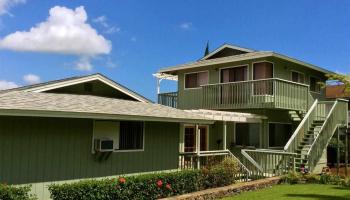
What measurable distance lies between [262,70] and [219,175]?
30.7 feet

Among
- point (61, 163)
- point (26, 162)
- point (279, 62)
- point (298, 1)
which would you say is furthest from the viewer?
point (279, 62)

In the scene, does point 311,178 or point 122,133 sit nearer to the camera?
point 122,133

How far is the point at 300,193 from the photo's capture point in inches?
524

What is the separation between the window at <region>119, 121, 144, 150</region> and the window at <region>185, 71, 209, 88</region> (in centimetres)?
1062

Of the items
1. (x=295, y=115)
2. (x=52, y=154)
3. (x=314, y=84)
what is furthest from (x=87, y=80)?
Answer: (x=314, y=84)

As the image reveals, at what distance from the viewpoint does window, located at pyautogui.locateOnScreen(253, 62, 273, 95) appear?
20375 millimetres

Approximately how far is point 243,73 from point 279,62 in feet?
6.85

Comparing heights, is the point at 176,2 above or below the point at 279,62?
above

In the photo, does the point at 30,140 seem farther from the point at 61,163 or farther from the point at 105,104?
the point at 105,104

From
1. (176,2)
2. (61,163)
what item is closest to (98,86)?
(61,163)

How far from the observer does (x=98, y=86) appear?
1652 centimetres

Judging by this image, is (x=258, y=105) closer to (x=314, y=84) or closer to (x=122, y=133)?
(x=314, y=84)

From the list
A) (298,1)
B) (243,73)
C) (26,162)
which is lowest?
(26,162)

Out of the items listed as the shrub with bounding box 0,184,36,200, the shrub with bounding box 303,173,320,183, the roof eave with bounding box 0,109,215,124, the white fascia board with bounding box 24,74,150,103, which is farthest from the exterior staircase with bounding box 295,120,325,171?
the shrub with bounding box 0,184,36,200
